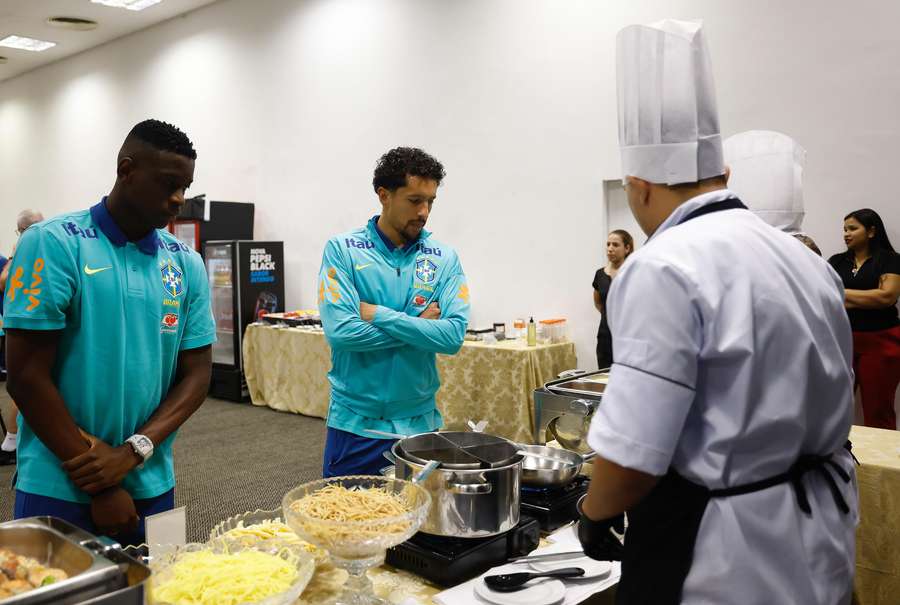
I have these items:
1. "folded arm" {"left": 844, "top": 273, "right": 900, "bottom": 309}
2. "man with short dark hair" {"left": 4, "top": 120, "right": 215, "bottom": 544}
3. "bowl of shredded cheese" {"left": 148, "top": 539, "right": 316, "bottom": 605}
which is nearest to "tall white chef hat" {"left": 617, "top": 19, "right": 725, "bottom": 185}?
"bowl of shredded cheese" {"left": 148, "top": 539, "right": 316, "bottom": 605}

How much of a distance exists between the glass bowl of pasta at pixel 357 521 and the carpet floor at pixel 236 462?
2373 mm

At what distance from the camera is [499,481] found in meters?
1.34

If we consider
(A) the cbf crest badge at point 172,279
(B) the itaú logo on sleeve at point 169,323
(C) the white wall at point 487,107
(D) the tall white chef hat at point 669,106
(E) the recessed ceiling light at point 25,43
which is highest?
(E) the recessed ceiling light at point 25,43

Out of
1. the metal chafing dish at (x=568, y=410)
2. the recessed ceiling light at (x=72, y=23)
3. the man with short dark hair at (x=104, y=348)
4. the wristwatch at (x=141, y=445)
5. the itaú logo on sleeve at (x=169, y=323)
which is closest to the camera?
the man with short dark hair at (x=104, y=348)

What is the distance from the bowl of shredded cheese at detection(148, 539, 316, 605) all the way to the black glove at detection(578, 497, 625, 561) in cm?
47

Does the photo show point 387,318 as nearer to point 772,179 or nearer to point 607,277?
point 772,179

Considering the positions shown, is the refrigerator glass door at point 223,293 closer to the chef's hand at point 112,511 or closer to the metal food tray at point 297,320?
the metal food tray at point 297,320

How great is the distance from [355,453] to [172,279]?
31.3 inches

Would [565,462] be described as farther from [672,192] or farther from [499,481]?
[672,192]

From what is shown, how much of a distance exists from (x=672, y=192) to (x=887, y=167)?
12.2ft

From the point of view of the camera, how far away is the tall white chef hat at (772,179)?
2.46 m

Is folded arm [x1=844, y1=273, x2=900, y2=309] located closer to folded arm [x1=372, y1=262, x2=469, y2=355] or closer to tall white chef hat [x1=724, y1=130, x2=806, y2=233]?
tall white chef hat [x1=724, y1=130, x2=806, y2=233]

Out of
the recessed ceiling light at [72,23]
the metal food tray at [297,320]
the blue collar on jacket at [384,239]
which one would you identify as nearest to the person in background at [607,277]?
the metal food tray at [297,320]

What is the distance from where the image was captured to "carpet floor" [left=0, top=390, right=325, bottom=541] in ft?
12.7
